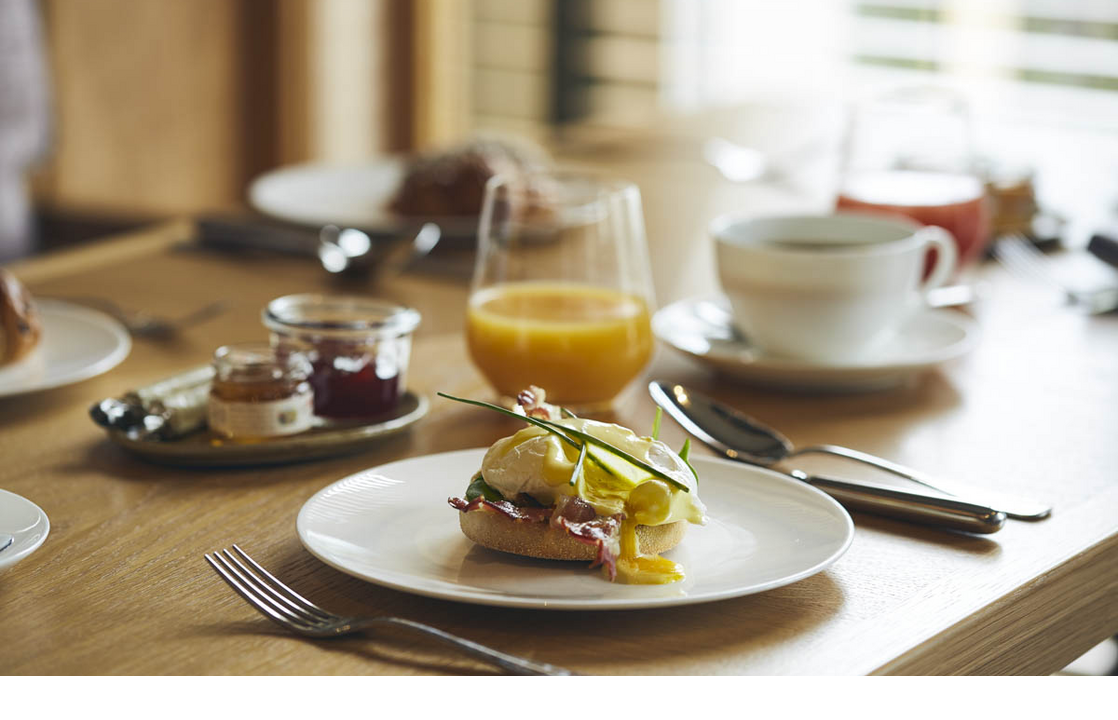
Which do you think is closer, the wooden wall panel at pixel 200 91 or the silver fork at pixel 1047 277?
the silver fork at pixel 1047 277

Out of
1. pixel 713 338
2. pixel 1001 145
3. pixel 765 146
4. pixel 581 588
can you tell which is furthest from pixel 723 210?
pixel 581 588

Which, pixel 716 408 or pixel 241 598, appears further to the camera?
pixel 716 408

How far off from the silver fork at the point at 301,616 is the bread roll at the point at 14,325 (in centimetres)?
49

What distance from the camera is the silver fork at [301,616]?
619mm

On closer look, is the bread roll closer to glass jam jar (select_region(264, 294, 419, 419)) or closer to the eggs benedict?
glass jam jar (select_region(264, 294, 419, 419))

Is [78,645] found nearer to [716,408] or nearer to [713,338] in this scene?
[716,408]

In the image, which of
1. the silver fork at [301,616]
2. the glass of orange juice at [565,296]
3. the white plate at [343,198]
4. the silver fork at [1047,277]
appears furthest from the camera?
the white plate at [343,198]

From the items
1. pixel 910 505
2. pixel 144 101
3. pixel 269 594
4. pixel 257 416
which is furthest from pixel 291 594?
pixel 144 101

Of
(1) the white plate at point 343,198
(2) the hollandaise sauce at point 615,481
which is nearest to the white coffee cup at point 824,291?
(2) the hollandaise sauce at point 615,481

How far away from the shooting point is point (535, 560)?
0.73m

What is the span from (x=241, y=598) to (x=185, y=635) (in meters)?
0.05

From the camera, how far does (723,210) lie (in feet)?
6.21

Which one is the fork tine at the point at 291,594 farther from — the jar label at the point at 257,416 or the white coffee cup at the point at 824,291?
the white coffee cup at the point at 824,291
